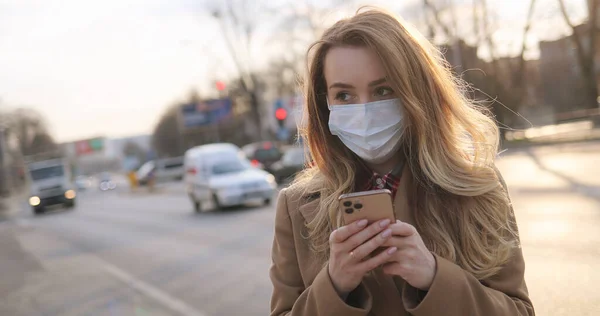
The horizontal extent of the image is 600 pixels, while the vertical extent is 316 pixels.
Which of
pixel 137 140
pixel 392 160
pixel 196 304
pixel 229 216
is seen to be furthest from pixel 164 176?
pixel 137 140

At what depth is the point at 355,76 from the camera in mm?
2207

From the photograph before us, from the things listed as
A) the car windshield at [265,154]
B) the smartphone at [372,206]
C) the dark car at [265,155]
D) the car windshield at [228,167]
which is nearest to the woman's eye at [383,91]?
the smartphone at [372,206]

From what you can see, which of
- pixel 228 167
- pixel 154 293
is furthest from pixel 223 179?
pixel 154 293

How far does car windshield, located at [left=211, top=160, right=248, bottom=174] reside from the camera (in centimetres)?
2084

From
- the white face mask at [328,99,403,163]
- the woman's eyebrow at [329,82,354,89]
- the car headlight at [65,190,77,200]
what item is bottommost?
the car headlight at [65,190,77,200]

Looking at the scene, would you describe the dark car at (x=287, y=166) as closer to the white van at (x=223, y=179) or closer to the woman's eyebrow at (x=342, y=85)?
the white van at (x=223, y=179)

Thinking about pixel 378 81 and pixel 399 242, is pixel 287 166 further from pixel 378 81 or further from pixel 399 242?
pixel 399 242

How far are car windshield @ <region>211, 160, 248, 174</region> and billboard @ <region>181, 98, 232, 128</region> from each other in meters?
52.1

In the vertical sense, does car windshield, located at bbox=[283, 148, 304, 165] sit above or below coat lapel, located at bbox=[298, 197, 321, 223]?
below

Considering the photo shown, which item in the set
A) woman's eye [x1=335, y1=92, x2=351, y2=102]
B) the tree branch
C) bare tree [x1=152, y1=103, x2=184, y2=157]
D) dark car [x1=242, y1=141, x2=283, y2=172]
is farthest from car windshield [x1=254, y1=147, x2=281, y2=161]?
bare tree [x1=152, y1=103, x2=184, y2=157]

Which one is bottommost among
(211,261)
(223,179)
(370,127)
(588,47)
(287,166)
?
(287,166)

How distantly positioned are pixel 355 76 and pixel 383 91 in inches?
4.5

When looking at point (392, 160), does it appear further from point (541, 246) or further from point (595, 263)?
point (541, 246)

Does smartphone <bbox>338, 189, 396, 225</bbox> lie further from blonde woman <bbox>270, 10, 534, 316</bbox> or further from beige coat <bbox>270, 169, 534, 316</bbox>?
beige coat <bbox>270, 169, 534, 316</bbox>
